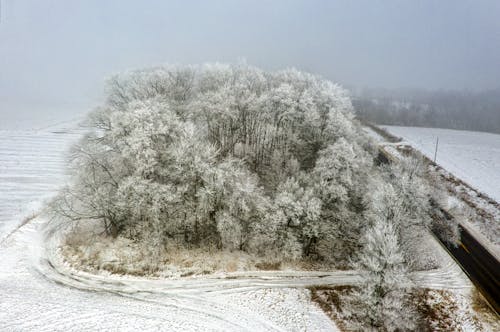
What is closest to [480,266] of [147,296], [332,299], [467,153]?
[332,299]

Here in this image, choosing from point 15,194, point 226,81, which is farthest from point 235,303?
point 15,194

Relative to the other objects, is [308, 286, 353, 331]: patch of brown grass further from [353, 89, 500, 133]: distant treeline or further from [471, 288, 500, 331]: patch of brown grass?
[353, 89, 500, 133]: distant treeline

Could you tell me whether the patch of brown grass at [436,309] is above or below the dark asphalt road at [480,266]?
below

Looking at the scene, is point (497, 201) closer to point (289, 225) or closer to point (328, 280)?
point (328, 280)

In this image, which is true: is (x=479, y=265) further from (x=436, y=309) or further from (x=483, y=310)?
(x=436, y=309)

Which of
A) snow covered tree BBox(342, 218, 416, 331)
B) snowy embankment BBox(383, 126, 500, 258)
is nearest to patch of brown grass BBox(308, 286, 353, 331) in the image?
snow covered tree BBox(342, 218, 416, 331)

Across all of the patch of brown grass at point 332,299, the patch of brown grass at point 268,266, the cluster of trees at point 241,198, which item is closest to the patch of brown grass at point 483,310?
the cluster of trees at point 241,198

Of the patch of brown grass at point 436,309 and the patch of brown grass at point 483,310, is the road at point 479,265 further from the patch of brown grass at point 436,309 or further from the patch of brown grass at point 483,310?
the patch of brown grass at point 436,309
